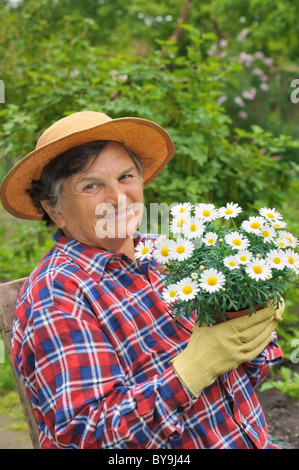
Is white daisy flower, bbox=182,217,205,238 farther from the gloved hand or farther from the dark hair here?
the dark hair

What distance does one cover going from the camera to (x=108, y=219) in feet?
4.88

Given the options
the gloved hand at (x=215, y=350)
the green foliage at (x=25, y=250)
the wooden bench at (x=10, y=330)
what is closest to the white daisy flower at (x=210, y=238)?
the gloved hand at (x=215, y=350)

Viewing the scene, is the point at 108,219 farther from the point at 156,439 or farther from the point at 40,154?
the point at 156,439

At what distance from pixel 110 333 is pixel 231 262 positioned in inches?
16.2

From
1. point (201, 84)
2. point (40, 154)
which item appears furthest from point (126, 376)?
point (201, 84)

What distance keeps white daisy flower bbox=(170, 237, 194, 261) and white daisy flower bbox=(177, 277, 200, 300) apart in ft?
0.21

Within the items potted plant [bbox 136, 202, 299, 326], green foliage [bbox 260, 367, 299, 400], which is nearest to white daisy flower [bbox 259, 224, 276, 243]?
potted plant [bbox 136, 202, 299, 326]

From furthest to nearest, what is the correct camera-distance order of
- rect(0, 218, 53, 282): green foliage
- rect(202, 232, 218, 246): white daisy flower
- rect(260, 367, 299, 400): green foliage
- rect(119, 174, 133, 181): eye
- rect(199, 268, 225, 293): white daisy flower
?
rect(0, 218, 53, 282): green foliage < rect(260, 367, 299, 400): green foliage < rect(119, 174, 133, 181): eye < rect(202, 232, 218, 246): white daisy flower < rect(199, 268, 225, 293): white daisy flower

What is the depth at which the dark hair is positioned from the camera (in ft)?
4.83

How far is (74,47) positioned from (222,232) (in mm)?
3234

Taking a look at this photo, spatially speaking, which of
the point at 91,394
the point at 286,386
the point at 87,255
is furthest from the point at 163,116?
the point at 91,394

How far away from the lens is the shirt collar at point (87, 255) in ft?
4.79

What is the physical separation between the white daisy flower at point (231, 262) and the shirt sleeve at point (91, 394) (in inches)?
12.9

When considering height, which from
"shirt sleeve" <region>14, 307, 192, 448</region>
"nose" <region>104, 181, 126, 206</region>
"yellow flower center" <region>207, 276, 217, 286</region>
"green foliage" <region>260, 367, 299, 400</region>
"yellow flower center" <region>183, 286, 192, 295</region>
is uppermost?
"nose" <region>104, 181, 126, 206</region>
